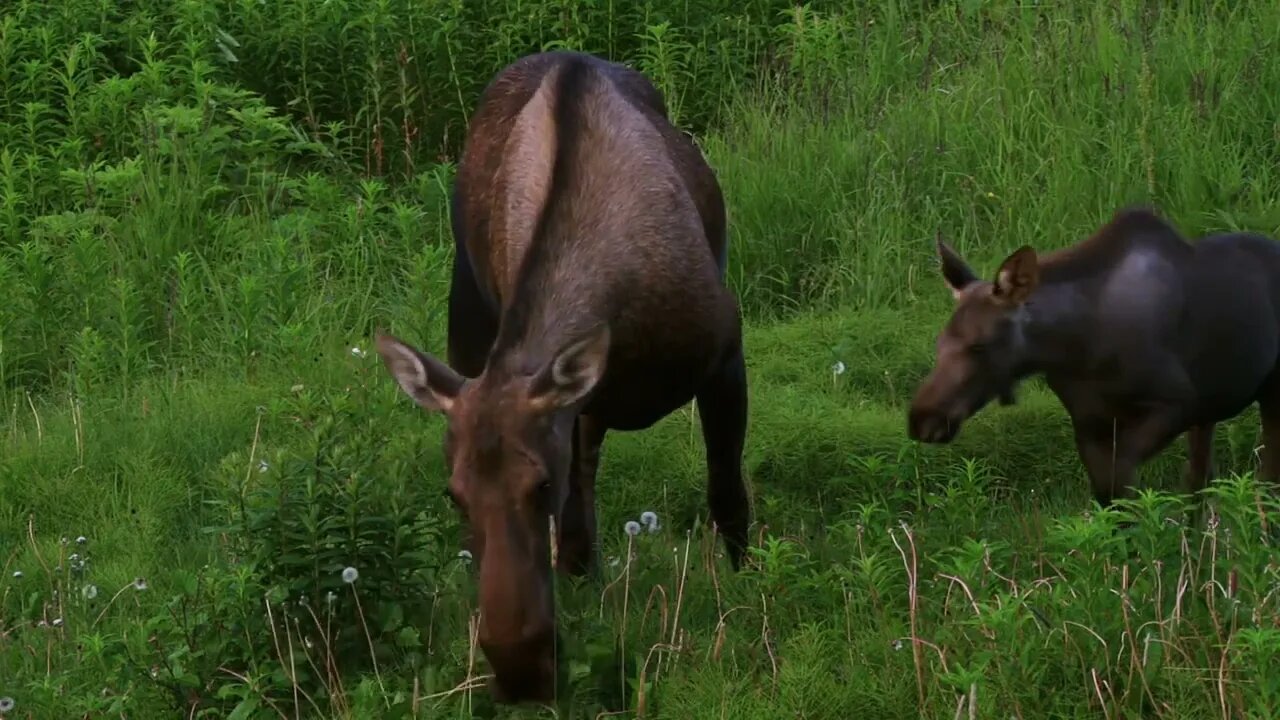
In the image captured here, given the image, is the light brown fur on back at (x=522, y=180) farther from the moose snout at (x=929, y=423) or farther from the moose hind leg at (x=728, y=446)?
the moose snout at (x=929, y=423)

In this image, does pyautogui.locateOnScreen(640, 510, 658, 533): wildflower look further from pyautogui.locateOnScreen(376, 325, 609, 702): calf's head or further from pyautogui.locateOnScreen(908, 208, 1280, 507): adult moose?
pyautogui.locateOnScreen(376, 325, 609, 702): calf's head

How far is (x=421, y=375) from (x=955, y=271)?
245 cm

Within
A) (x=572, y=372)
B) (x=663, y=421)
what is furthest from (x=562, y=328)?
(x=663, y=421)

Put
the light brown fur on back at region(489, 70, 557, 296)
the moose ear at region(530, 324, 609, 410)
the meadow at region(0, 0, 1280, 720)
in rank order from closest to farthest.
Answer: the moose ear at region(530, 324, 609, 410)
the meadow at region(0, 0, 1280, 720)
the light brown fur on back at region(489, 70, 557, 296)

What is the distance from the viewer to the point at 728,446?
677 centimetres

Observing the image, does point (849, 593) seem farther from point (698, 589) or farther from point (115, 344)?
point (115, 344)

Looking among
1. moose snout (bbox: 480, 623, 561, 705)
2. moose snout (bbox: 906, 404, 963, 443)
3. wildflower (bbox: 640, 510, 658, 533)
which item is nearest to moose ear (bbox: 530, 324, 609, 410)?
moose snout (bbox: 480, 623, 561, 705)

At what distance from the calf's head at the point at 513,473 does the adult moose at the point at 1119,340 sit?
198 centimetres

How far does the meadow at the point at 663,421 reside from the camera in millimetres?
5262

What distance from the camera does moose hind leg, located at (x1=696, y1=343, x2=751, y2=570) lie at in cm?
663

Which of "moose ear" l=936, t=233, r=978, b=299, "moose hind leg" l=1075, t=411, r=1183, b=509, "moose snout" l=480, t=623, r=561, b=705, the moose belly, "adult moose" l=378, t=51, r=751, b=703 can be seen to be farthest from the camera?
"moose ear" l=936, t=233, r=978, b=299

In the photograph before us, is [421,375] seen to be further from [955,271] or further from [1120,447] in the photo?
[1120,447]

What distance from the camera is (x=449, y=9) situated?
11.3 metres

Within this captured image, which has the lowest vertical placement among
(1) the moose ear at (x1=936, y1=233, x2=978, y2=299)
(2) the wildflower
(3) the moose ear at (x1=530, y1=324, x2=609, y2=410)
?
(2) the wildflower
